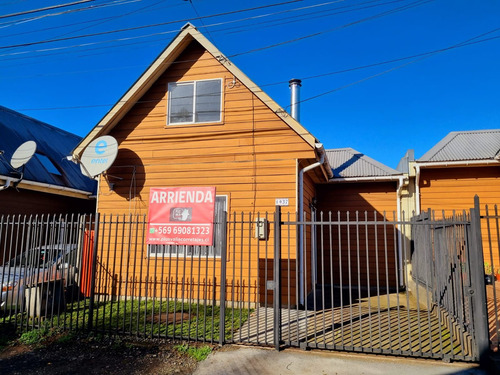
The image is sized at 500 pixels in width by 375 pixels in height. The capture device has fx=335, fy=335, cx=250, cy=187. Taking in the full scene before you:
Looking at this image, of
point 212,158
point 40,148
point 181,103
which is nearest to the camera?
point 212,158

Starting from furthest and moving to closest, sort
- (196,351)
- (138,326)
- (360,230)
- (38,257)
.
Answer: (360,230) → (38,257) → (138,326) → (196,351)

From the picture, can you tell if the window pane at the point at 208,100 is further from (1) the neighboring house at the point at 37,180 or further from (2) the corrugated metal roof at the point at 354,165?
(1) the neighboring house at the point at 37,180

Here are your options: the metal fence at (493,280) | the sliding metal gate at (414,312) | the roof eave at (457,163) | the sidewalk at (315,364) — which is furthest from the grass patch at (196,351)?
the roof eave at (457,163)

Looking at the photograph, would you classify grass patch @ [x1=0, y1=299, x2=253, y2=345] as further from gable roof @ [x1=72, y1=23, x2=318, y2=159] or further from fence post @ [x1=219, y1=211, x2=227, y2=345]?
gable roof @ [x1=72, y1=23, x2=318, y2=159]

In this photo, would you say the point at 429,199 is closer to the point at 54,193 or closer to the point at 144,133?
the point at 144,133

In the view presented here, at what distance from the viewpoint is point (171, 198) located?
25.9 feet

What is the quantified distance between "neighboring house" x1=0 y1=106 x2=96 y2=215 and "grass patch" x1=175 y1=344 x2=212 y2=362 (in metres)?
8.43

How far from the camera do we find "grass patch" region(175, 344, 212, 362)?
501 centimetres

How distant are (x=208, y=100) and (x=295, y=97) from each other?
4091 mm

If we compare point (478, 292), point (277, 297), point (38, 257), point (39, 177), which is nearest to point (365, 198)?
point (478, 292)

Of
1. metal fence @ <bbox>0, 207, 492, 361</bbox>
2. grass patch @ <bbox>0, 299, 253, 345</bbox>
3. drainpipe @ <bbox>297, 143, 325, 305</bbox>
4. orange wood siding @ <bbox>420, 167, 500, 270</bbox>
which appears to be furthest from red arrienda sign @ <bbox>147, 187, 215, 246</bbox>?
orange wood siding @ <bbox>420, 167, 500, 270</bbox>

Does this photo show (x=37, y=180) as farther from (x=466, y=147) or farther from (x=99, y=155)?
(x=466, y=147)

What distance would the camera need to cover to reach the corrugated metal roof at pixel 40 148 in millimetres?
11773

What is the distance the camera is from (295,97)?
11844 mm
